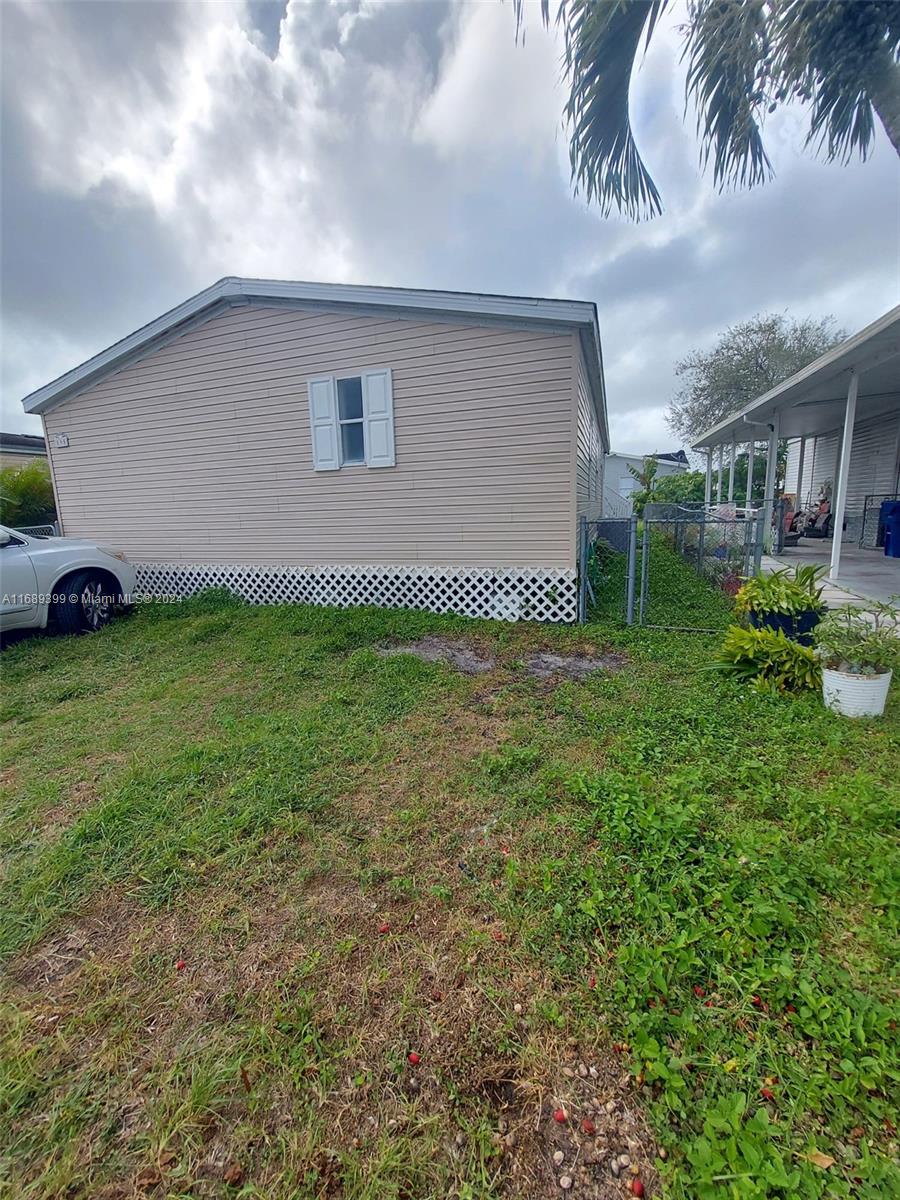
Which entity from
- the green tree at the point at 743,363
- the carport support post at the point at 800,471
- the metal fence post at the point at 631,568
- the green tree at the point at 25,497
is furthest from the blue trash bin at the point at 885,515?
the green tree at the point at 25,497

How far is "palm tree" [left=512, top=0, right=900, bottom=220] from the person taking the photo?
4867 millimetres

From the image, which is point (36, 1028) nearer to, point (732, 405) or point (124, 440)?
point (124, 440)

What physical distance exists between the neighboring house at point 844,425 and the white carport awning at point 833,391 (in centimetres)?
1

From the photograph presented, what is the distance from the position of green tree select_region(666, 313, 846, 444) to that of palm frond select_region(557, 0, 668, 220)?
56.1 ft

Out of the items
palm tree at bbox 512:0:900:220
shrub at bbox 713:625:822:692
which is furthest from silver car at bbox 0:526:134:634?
palm tree at bbox 512:0:900:220

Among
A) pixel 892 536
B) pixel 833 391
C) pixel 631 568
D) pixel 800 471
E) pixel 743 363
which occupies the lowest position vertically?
pixel 631 568

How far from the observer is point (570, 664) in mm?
→ 4898

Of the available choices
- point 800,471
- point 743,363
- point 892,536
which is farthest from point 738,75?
point 743,363

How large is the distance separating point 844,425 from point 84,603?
11455 mm

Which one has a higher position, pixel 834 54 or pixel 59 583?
pixel 834 54

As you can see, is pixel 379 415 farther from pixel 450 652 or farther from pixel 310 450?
pixel 450 652

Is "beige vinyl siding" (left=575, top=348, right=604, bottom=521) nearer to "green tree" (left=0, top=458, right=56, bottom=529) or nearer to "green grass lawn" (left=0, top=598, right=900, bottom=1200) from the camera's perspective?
"green grass lawn" (left=0, top=598, right=900, bottom=1200)

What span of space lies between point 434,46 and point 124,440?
735 cm

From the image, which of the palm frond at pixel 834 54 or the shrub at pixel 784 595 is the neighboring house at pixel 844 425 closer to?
the palm frond at pixel 834 54
